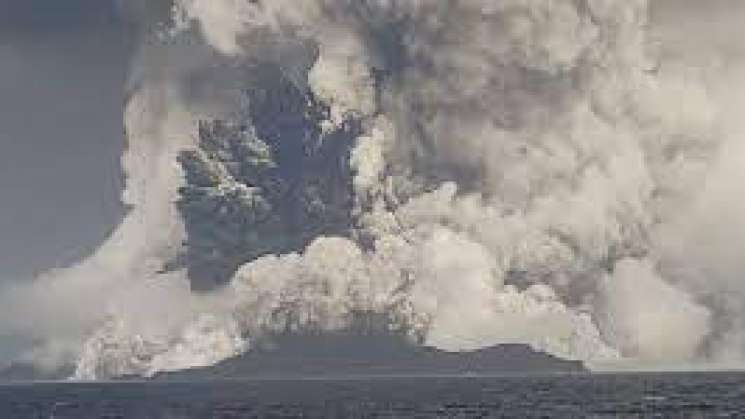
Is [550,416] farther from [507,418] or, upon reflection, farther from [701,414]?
[701,414]

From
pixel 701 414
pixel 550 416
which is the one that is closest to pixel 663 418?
pixel 701 414

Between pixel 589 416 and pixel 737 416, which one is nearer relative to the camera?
pixel 737 416

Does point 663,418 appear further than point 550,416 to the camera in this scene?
No

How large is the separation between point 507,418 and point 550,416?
20.8ft

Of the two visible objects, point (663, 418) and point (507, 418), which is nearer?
point (663, 418)

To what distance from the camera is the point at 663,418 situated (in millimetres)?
183625

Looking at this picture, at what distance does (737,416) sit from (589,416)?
76.0 feet

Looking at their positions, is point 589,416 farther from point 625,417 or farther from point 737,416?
point 737,416

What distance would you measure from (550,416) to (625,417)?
12.7m

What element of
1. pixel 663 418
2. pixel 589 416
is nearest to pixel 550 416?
pixel 589 416

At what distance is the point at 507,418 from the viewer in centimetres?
19912

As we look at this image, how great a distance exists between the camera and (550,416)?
199500 mm

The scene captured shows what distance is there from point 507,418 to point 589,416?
39.1ft

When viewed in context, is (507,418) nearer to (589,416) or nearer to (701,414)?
(589,416)
